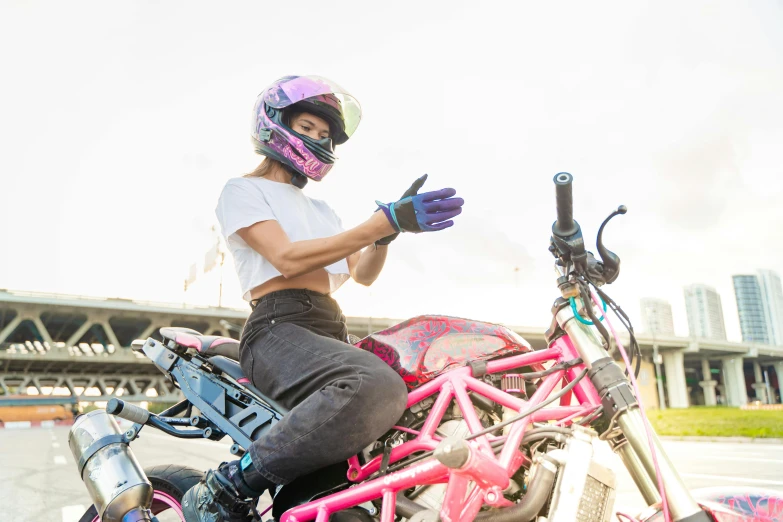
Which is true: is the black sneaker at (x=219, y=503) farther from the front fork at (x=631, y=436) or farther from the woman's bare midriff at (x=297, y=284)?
the front fork at (x=631, y=436)

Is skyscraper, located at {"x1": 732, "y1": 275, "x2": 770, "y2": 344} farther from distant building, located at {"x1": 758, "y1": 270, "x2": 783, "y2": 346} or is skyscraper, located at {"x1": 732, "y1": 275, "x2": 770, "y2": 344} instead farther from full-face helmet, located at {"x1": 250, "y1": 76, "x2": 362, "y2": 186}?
full-face helmet, located at {"x1": 250, "y1": 76, "x2": 362, "y2": 186}

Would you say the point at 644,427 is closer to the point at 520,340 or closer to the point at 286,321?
the point at 520,340

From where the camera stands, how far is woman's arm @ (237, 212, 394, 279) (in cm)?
218

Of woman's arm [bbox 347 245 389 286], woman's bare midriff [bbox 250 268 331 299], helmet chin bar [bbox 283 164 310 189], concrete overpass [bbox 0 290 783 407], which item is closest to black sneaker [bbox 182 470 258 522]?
woman's bare midriff [bbox 250 268 331 299]

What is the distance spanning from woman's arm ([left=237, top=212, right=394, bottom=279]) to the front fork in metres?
0.83

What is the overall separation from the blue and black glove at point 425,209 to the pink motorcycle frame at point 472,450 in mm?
533

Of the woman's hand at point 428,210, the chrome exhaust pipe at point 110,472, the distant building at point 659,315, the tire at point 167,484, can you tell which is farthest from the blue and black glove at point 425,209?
the distant building at point 659,315

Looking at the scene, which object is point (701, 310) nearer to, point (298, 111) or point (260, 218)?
point (298, 111)

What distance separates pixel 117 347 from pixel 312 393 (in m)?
67.0

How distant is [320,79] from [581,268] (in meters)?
1.55

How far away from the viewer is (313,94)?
2727mm

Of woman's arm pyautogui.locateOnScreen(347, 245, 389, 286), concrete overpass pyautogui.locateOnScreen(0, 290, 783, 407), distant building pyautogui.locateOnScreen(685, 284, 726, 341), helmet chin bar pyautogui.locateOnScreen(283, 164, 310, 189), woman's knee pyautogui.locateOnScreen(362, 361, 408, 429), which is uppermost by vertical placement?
distant building pyautogui.locateOnScreen(685, 284, 726, 341)

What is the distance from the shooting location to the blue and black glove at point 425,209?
199 cm

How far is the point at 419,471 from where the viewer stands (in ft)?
6.34
